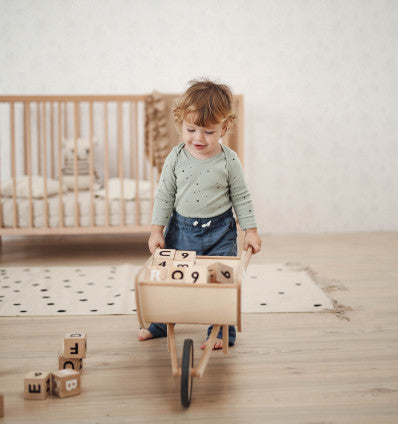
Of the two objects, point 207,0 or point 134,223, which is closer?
point 134,223

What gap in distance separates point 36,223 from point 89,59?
1.22 m

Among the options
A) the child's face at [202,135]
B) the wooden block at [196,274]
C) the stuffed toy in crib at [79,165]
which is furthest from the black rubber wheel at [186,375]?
the stuffed toy in crib at [79,165]

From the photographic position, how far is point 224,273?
4.16 feet

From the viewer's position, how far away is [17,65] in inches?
129

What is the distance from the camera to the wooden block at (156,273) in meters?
1.22

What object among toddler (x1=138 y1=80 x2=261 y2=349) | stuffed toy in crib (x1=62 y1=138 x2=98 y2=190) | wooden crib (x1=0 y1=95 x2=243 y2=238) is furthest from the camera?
stuffed toy in crib (x1=62 y1=138 x2=98 y2=190)

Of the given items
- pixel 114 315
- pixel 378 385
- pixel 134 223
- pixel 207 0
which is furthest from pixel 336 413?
pixel 207 0

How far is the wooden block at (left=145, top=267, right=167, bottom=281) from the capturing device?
1.22 metres

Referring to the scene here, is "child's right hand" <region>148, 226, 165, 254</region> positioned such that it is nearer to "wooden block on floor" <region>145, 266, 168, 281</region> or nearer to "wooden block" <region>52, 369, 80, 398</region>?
"wooden block on floor" <region>145, 266, 168, 281</region>

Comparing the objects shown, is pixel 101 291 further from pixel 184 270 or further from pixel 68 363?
pixel 184 270

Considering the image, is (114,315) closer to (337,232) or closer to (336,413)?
(336,413)

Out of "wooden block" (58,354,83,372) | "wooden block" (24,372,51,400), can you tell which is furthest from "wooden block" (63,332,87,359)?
"wooden block" (24,372,51,400)

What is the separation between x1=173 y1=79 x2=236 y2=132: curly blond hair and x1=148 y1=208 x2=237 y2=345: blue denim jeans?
0.29 metres

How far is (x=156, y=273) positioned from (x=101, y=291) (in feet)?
3.29
